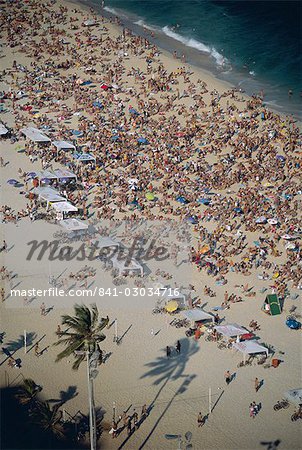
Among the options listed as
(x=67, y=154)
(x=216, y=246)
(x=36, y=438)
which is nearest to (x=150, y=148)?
(x=67, y=154)

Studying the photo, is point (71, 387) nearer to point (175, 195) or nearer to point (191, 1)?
point (175, 195)

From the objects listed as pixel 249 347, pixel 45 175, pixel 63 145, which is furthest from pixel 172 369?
pixel 63 145

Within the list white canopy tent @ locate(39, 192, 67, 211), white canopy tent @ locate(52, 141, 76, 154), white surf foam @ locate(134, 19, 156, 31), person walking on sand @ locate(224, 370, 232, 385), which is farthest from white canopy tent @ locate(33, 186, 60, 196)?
white surf foam @ locate(134, 19, 156, 31)

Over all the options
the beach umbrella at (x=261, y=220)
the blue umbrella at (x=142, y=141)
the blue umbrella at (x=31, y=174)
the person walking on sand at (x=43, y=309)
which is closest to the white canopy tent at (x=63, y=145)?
the blue umbrella at (x=31, y=174)

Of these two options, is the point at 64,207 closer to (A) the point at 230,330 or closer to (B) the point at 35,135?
(B) the point at 35,135

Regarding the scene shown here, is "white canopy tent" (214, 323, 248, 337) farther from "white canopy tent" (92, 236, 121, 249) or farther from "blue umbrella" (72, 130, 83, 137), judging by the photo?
"blue umbrella" (72, 130, 83, 137)
